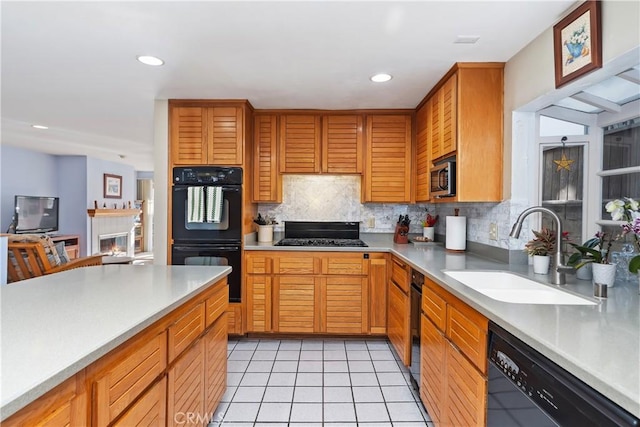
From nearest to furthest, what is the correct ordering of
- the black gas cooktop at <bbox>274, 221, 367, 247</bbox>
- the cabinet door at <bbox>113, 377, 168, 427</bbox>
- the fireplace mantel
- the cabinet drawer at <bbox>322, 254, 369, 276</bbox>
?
1. the cabinet door at <bbox>113, 377, 168, 427</bbox>
2. the cabinet drawer at <bbox>322, 254, 369, 276</bbox>
3. the black gas cooktop at <bbox>274, 221, 367, 247</bbox>
4. the fireplace mantel

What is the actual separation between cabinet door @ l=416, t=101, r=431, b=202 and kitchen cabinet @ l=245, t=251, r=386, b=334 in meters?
0.81

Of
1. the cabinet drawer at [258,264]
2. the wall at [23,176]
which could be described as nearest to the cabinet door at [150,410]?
the cabinet drawer at [258,264]

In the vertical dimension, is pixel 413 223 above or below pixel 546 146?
below

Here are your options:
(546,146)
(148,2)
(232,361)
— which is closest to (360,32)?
(148,2)

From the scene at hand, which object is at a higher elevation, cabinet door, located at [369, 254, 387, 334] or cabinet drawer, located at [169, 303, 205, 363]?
cabinet drawer, located at [169, 303, 205, 363]

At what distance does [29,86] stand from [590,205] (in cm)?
422

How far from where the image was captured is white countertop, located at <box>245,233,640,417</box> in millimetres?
718

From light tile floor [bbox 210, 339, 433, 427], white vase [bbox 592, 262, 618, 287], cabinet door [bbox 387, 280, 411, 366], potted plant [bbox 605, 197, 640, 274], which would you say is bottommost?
light tile floor [bbox 210, 339, 433, 427]

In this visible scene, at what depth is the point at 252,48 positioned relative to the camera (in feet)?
6.66

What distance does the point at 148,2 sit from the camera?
1591mm

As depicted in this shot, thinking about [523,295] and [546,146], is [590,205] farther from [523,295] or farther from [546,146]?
[523,295]

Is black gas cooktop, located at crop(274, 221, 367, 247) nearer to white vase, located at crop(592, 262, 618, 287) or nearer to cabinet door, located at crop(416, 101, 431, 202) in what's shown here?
cabinet door, located at crop(416, 101, 431, 202)

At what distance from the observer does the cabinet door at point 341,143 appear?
3.32 meters

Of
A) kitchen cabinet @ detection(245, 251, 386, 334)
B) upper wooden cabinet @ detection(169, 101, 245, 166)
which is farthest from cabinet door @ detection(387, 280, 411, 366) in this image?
upper wooden cabinet @ detection(169, 101, 245, 166)
